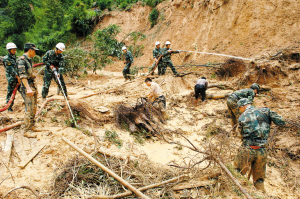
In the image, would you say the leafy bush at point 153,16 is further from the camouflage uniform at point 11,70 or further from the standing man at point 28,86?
the standing man at point 28,86

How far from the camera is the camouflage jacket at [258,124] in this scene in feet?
9.11

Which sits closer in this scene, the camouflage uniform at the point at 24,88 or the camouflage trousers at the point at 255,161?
the camouflage trousers at the point at 255,161

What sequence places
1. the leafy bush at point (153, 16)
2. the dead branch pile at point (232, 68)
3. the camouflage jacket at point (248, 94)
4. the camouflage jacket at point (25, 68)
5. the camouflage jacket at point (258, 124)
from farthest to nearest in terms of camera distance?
the leafy bush at point (153, 16), the dead branch pile at point (232, 68), the camouflage jacket at point (248, 94), the camouflage jacket at point (25, 68), the camouflage jacket at point (258, 124)

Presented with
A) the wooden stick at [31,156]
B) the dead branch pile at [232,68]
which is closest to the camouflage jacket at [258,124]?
the wooden stick at [31,156]

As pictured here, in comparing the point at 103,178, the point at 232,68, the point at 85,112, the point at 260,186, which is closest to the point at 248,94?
the point at 260,186

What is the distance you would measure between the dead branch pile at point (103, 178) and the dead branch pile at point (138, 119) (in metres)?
1.84

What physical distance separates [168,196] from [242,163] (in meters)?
1.61

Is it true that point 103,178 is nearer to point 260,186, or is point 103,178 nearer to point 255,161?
point 255,161

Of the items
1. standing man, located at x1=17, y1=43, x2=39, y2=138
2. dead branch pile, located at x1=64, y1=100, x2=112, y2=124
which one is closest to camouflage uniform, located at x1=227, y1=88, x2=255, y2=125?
dead branch pile, located at x1=64, y1=100, x2=112, y2=124

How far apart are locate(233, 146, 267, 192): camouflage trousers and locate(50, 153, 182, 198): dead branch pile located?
4.11 feet

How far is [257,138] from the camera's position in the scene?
2.81 meters

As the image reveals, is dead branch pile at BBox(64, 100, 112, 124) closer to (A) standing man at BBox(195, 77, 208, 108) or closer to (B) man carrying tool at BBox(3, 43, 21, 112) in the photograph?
(B) man carrying tool at BBox(3, 43, 21, 112)

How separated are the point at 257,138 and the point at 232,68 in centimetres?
508

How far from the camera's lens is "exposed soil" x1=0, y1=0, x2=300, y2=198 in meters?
2.58
